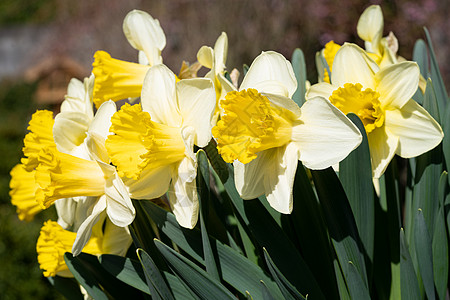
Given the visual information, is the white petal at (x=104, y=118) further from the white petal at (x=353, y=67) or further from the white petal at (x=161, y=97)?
the white petal at (x=353, y=67)

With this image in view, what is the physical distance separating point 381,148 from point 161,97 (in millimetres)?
328

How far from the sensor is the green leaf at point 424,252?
0.61 m

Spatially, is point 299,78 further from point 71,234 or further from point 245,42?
point 245,42

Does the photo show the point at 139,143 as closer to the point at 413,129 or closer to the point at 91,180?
the point at 91,180

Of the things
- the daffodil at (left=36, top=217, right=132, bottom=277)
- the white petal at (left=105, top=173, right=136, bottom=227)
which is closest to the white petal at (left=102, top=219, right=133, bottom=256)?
the daffodil at (left=36, top=217, right=132, bottom=277)

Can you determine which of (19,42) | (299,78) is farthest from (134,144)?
(19,42)

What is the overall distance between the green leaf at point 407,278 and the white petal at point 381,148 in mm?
115

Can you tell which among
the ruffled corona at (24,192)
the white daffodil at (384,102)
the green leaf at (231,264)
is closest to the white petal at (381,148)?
the white daffodil at (384,102)

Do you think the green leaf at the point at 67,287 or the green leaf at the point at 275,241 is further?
the green leaf at the point at 67,287

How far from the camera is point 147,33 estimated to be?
82 centimetres

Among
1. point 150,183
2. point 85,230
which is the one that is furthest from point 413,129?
point 85,230

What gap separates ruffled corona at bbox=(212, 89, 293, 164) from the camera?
0.56m

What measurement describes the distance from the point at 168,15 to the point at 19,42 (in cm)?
599

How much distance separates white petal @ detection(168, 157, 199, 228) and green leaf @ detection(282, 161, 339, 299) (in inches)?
5.6
